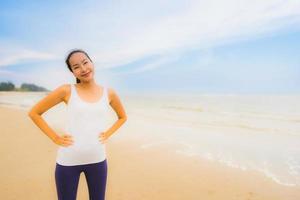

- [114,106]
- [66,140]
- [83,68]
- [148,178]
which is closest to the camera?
[66,140]

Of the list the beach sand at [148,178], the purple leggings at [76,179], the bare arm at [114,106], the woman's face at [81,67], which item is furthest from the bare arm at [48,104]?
the beach sand at [148,178]

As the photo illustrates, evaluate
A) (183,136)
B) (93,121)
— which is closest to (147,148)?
(183,136)

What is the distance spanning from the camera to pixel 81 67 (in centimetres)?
263

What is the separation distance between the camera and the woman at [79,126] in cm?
250

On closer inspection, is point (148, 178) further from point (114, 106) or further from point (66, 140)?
point (66, 140)

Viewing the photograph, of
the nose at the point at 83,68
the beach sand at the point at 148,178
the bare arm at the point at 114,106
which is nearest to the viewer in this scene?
the nose at the point at 83,68

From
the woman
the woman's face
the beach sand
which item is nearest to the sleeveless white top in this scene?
the woman

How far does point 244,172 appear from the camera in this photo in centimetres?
572

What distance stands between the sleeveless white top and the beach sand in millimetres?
2279

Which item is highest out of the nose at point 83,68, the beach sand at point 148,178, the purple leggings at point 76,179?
the nose at point 83,68

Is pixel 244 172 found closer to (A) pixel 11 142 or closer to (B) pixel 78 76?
(B) pixel 78 76

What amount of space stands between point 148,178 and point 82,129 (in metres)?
3.17

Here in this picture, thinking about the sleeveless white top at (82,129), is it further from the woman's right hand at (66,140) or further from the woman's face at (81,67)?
the woman's face at (81,67)

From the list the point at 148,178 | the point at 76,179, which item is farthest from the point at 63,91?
the point at 148,178
